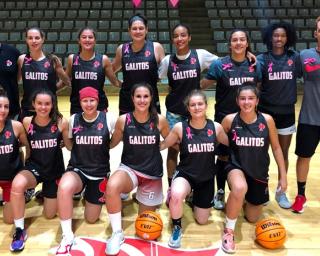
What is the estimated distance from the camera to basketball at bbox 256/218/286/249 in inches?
110

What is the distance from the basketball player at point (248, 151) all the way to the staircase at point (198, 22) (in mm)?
7465

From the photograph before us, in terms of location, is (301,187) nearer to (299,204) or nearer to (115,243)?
(299,204)

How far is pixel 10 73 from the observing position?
11.7 feet

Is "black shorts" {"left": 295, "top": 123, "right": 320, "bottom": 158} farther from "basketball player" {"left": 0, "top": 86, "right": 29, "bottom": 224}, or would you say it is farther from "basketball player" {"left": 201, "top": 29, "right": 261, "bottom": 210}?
"basketball player" {"left": 0, "top": 86, "right": 29, "bottom": 224}

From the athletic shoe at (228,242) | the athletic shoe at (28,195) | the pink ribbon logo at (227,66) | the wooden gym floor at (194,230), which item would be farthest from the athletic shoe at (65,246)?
the pink ribbon logo at (227,66)

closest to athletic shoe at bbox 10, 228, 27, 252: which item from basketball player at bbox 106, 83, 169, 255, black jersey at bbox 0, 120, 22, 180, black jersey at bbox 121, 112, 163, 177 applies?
black jersey at bbox 0, 120, 22, 180

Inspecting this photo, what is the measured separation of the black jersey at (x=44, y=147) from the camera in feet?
10.1

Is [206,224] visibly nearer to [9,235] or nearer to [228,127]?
[228,127]

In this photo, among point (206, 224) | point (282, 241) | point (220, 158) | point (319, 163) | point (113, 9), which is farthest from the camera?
point (113, 9)

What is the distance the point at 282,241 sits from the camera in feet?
9.23

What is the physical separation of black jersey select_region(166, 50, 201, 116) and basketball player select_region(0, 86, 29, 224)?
1331 millimetres

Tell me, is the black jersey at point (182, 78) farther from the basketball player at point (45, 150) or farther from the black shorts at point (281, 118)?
the basketball player at point (45, 150)

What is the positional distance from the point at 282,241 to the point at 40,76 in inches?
97.5

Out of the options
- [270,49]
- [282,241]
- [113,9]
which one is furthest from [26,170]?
[113,9]
